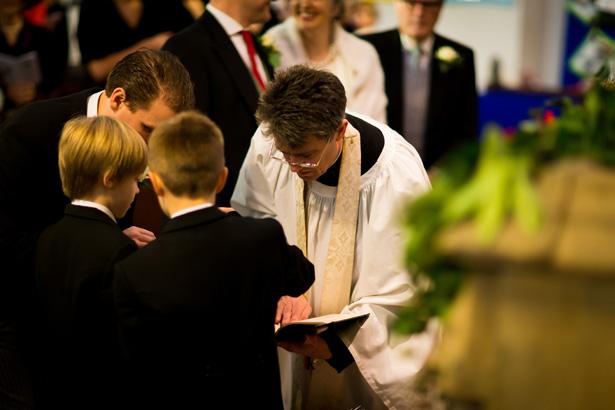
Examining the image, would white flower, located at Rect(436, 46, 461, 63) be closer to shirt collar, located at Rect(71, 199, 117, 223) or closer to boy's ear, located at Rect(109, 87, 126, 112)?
boy's ear, located at Rect(109, 87, 126, 112)

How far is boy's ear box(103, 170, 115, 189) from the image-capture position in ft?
8.10

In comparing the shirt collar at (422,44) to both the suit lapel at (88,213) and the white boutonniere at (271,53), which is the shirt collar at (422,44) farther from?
the suit lapel at (88,213)

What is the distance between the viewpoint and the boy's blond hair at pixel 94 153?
8.05ft

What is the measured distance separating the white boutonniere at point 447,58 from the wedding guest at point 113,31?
2.12 metres

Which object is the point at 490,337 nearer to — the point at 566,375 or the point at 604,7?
the point at 566,375

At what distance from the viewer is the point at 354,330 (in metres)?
2.82

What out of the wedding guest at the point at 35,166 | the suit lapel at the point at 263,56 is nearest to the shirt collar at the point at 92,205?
the wedding guest at the point at 35,166

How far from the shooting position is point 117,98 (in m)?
2.83

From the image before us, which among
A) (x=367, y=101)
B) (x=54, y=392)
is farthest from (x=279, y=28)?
(x=54, y=392)

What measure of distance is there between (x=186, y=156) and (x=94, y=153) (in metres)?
0.39

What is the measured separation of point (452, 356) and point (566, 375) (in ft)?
0.74

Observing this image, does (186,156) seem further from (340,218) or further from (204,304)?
(340,218)

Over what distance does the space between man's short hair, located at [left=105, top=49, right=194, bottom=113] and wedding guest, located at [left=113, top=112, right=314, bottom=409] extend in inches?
20.6

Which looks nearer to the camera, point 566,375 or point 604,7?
point 566,375
